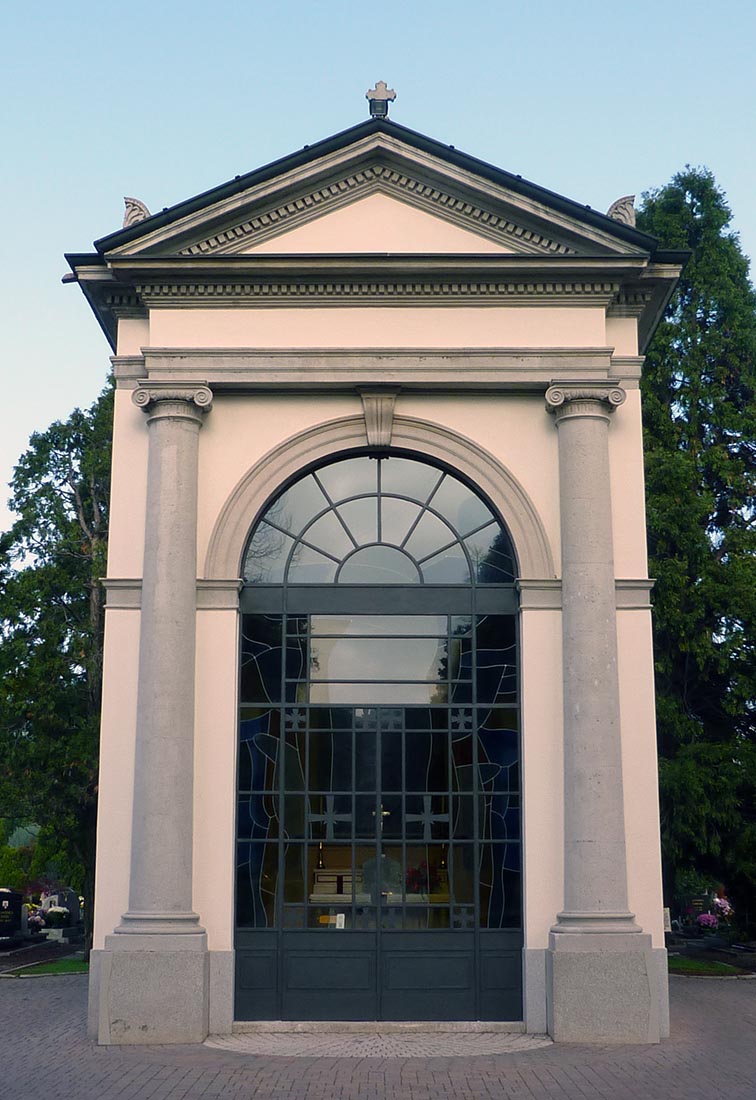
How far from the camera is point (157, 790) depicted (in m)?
13.3

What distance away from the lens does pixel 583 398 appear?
563 inches

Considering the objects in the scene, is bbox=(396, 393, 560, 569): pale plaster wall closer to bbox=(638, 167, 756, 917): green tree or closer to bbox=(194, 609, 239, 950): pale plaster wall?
bbox=(194, 609, 239, 950): pale plaster wall

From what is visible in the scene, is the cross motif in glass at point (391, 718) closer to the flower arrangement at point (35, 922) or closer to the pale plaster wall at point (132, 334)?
the pale plaster wall at point (132, 334)

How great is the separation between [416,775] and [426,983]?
2.32m

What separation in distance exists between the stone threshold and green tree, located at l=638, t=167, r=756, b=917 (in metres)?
9.66

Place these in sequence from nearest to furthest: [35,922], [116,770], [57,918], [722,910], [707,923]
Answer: [116,770] → [707,923] → [722,910] → [35,922] → [57,918]

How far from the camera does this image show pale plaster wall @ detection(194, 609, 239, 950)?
13.5 m

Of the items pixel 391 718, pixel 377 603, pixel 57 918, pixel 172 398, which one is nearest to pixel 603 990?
pixel 391 718

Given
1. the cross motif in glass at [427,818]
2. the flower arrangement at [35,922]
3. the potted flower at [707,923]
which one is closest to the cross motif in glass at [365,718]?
the cross motif in glass at [427,818]

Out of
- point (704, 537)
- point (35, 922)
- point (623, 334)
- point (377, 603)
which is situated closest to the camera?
point (377, 603)

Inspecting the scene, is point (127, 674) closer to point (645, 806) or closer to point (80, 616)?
point (645, 806)

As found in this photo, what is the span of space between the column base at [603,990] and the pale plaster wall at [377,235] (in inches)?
324

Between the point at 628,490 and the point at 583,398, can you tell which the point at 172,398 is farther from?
the point at 628,490

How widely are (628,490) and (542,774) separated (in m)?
3.57
